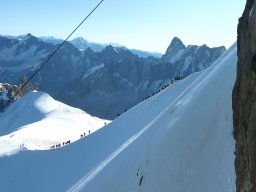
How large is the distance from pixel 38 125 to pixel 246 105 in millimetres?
86642

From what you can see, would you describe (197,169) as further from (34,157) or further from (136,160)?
(34,157)

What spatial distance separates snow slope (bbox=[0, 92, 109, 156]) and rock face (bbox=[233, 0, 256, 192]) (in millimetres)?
44087

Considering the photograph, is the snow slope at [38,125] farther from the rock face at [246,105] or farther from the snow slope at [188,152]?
the rock face at [246,105]

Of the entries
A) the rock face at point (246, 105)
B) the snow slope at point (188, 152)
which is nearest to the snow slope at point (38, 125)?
the snow slope at point (188, 152)

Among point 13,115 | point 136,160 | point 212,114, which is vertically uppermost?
point 212,114

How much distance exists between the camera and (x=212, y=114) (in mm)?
18828

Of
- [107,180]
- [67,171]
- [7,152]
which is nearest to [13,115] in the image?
[7,152]

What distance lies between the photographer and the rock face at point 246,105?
8641 millimetres

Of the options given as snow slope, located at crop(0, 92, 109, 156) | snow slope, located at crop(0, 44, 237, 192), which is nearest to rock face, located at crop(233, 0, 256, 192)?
snow slope, located at crop(0, 44, 237, 192)

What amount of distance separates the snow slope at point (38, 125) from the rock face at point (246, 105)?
145ft

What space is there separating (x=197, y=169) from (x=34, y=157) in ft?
105

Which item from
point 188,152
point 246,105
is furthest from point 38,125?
point 246,105

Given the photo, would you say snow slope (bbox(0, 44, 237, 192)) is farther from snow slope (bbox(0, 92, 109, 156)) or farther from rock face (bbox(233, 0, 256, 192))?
snow slope (bbox(0, 92, 109, 156))

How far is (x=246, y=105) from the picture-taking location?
930cm
